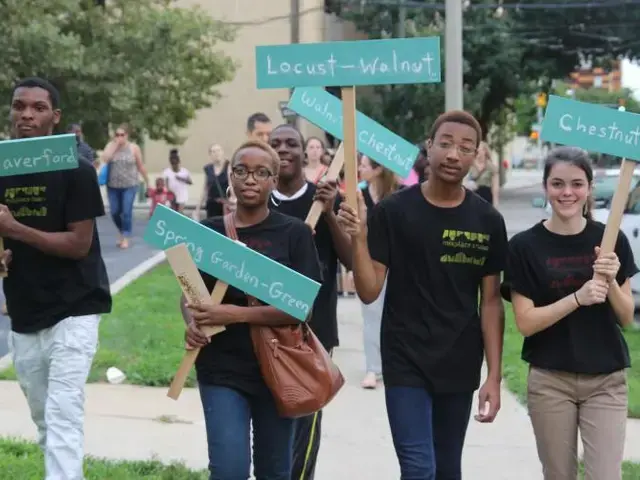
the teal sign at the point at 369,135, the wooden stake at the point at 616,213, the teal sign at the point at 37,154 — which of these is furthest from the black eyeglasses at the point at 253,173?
the teal sign at the point at 369,135

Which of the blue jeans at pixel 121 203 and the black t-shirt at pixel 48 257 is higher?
the black t-shirt at pixel 48 257

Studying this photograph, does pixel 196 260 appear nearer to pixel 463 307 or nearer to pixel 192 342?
pixel 192 342

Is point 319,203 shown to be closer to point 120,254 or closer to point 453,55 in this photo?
point 453,55

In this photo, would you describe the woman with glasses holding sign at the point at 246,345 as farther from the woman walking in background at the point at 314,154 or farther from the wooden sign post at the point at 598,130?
the woman walking in background at the point at 314,154

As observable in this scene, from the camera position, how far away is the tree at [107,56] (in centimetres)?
2280

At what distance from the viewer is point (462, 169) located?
14.6 ft

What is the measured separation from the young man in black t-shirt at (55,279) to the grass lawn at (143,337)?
3.15 meters

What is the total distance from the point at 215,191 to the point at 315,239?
6248 mm

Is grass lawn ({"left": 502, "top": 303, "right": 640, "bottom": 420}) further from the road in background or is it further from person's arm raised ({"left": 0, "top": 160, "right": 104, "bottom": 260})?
the road in background

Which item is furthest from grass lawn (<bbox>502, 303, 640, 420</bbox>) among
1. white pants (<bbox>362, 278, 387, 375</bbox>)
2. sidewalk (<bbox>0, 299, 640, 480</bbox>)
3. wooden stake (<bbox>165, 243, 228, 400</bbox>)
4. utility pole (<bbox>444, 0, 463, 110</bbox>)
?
utility pole (<bbox>444, 0, 463, 110</bbox>)

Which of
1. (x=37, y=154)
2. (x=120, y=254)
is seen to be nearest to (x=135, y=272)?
(x=120, y=254)

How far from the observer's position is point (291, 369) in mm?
4238

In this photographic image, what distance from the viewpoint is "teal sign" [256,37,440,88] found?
4824 millimetres

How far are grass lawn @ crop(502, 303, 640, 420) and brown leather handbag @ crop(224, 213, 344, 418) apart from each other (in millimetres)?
3664
